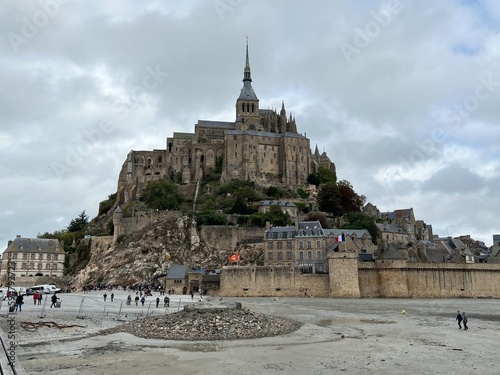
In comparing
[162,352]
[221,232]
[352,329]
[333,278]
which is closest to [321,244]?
[333,278]

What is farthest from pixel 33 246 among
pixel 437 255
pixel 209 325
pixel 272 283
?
pixel 437 255

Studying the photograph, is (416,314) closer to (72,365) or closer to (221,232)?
(72,365)

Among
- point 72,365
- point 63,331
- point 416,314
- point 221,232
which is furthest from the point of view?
point 221,232

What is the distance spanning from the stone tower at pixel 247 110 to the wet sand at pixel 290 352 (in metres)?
76.5

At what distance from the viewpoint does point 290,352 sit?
61.4 feet

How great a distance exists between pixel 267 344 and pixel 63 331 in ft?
32.3

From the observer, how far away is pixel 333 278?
50188 millimetres

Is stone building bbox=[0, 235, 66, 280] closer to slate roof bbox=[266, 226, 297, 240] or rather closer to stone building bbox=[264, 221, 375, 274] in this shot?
stone building bbox=[264, 221, 375, 274]

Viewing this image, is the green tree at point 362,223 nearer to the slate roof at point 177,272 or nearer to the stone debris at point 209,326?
the slate roof at point 177,272

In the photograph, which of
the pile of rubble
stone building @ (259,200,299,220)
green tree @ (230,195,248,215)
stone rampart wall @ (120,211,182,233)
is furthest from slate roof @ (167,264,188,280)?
the pile of rubble

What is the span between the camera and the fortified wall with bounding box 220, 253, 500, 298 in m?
50.2

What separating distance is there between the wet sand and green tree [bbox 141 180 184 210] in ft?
171

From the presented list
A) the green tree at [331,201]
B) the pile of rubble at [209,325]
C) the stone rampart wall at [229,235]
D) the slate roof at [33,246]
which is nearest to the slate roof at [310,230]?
the stone rampart wall at [229,235]

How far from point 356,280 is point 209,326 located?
29.7 meters
